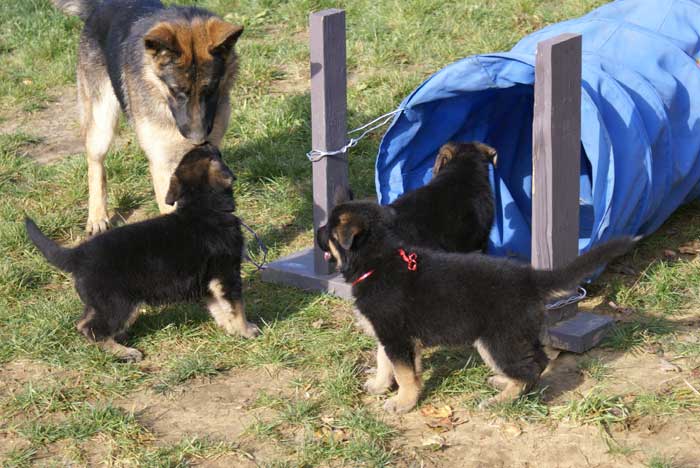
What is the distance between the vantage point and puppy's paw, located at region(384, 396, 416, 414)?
5.02 meters

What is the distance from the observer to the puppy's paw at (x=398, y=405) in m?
5.02

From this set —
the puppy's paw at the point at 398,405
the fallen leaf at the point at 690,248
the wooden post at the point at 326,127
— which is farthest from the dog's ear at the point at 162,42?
the fallen leaf at the point at 690,248

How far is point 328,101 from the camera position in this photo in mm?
6199

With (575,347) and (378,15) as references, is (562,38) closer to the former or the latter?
(575,347)

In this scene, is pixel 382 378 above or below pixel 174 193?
below

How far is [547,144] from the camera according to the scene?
538 cm

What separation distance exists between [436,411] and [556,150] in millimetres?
1621

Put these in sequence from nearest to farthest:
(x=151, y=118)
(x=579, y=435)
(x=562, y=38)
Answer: (x=579, y=435) < (x=562, y=38) < (x=151, y=118)

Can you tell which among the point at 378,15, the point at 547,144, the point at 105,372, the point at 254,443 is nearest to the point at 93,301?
the point at 105,372

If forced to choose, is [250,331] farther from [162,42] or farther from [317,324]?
[162,42]

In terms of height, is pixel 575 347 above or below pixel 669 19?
below

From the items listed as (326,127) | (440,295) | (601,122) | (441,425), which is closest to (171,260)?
(326,127)

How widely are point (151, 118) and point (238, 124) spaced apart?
8.55ft

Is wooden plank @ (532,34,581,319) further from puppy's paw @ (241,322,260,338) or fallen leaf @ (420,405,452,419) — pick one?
puppy's paw @ (241,322,260,338)
